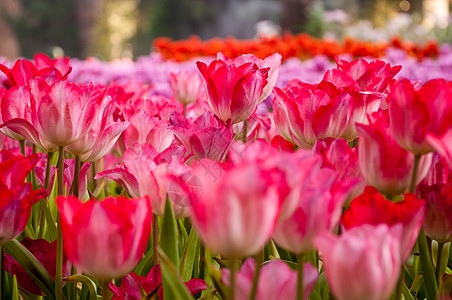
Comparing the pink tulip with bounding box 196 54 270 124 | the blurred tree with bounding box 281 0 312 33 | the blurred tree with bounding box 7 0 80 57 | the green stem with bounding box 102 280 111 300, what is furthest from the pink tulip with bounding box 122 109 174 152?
the blurred tree with bounding box 7 0 80 57

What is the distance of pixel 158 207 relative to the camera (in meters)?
0.79

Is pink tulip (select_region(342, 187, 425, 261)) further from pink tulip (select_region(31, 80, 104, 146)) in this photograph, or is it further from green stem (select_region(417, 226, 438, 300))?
pink tulip (select_region(31, 80, 104, 146))

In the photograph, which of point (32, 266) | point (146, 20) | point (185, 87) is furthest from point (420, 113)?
point (146, 20)

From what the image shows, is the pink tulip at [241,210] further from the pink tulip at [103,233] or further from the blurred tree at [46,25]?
the blurred tree at [46,25]

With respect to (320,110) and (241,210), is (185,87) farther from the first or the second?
(241,210)

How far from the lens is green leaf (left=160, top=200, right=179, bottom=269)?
0.79 metres

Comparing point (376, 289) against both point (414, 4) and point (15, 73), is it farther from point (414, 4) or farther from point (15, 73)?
point (414, 4)

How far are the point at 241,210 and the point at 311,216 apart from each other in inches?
4.5

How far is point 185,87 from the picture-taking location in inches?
70.8

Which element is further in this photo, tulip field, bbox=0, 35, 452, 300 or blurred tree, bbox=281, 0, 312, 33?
blurred tree, bbox=281, 0, 312, 33

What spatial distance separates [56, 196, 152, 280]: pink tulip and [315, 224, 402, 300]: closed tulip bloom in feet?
0.72

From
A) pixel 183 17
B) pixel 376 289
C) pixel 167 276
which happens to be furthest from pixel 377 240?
pixel 183 17

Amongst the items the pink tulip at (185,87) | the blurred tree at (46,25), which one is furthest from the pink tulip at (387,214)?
the blurred tree at (46,25)

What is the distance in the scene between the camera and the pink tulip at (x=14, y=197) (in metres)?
0.72
